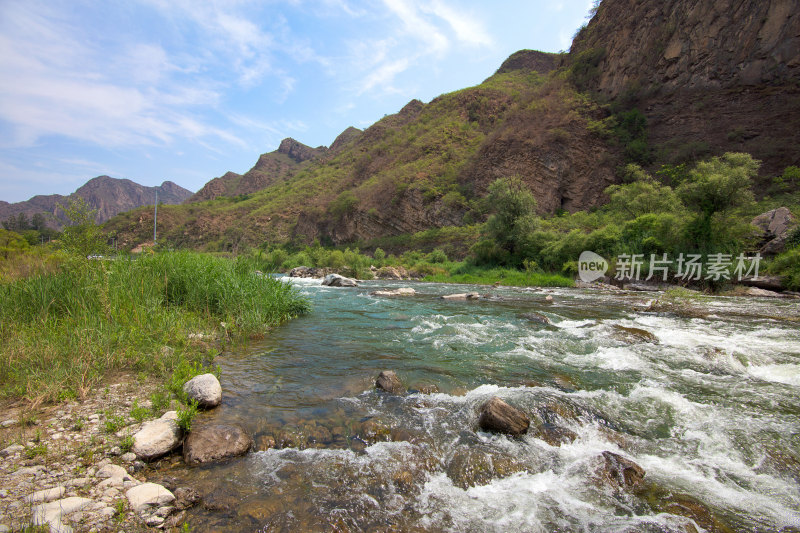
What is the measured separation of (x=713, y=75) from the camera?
38500mm

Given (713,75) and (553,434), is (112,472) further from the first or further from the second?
(713,75)

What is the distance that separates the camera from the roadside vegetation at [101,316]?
466 centimetres

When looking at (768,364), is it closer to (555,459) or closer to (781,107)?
(555,459)

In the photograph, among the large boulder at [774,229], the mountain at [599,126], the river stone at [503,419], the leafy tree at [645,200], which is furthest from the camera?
the mountain at [599,126]

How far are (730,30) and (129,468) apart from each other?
56.4m

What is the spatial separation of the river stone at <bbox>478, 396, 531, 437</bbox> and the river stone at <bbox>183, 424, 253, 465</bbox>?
2.93m

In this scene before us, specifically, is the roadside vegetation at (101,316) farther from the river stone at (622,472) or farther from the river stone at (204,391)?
the river stone at (622,472)

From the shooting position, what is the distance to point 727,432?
450 centimetres

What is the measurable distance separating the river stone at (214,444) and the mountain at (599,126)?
21433 mm

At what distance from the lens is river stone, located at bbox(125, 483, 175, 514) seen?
290 centimetres

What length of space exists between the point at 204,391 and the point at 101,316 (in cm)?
275

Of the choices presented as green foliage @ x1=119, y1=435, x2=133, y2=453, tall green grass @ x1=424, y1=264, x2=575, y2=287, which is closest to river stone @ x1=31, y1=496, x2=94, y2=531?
green foliage @ x1=119, y1=435, x2=133, y2=453

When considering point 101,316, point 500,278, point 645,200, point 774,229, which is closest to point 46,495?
point 101,316

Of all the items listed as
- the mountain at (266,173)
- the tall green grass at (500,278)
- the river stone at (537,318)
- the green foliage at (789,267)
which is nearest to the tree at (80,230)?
the river stone at (537,318)
